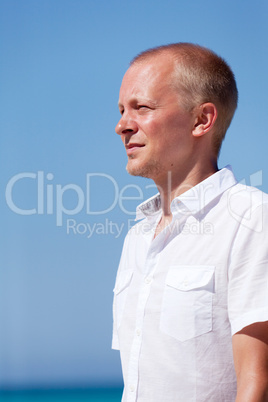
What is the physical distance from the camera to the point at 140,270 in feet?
4.99

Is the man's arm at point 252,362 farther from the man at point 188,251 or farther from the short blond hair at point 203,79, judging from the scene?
the short blond hair at point 203,79

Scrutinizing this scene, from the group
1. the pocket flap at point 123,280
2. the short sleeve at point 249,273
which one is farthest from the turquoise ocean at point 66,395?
the short sleeve at point 249,273

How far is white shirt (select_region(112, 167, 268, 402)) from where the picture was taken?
121 cm

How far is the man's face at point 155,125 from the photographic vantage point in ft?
4.91

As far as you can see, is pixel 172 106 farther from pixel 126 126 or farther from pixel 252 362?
pixel 252 362

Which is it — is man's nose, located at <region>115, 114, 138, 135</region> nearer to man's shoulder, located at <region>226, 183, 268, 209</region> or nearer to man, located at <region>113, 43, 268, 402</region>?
man, located at <region>113, 43, 268, 402</region>

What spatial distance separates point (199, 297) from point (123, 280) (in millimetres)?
358

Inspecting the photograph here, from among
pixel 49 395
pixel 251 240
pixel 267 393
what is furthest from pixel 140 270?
pixel 49 395

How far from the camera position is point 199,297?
1264 mm

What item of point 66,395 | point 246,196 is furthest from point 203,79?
point 66,395

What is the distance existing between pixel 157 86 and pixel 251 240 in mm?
529

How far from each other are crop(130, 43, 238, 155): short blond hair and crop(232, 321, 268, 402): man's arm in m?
0.57

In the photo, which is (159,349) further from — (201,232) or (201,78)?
(201,78)

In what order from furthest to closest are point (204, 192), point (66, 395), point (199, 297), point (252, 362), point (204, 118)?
point (66, 395)
point (204, 118)
point (204, 192)
point (199, 297)
point (252, 362)
